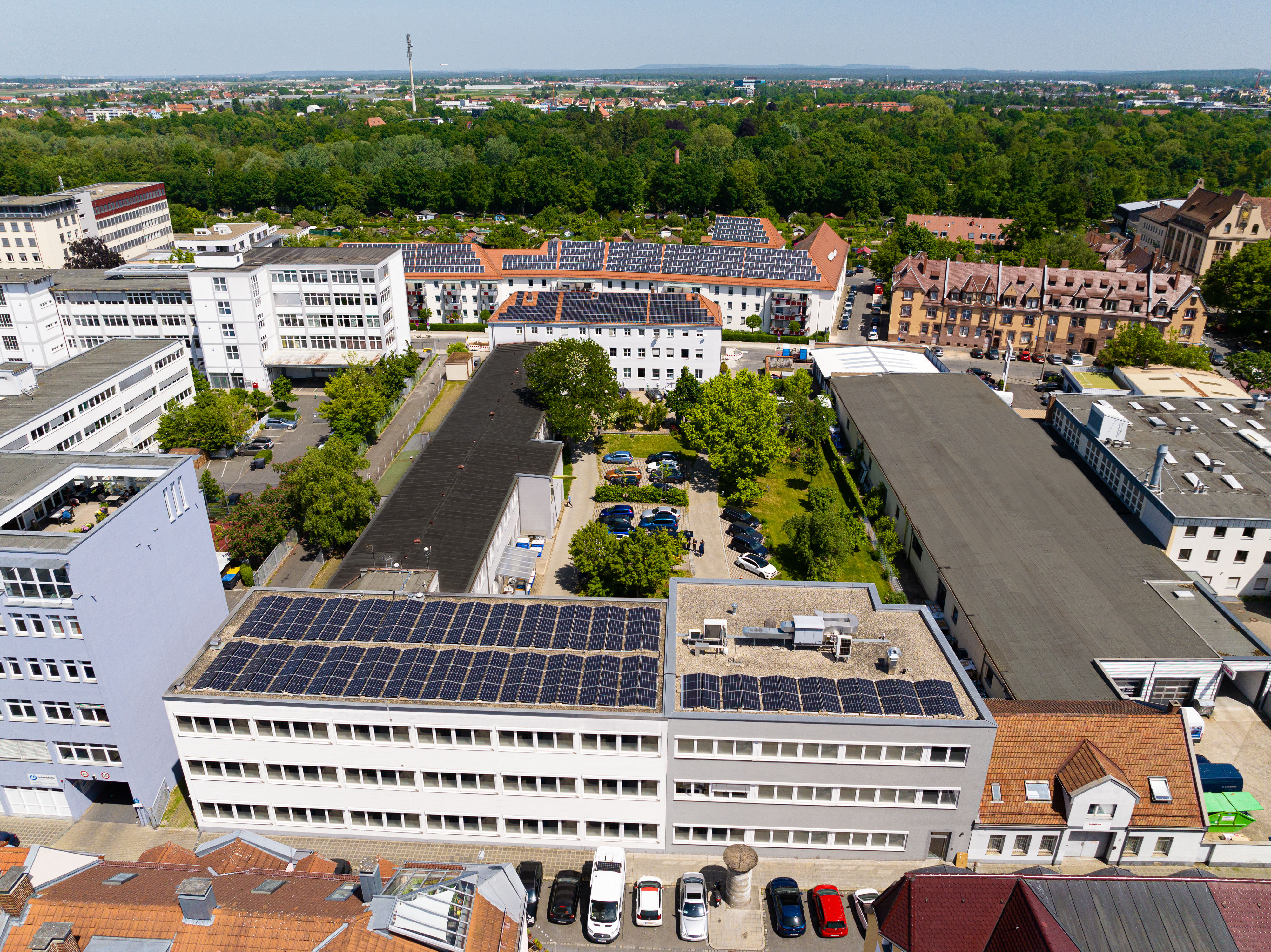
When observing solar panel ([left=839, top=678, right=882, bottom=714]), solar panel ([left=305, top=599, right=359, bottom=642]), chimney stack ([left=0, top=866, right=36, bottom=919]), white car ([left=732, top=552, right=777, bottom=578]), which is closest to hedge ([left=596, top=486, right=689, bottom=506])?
white car ([left=732, top=552, right=777, bottom=578])

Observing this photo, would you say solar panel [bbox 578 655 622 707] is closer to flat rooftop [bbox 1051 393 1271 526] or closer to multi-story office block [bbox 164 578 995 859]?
multi-story office block [bbox 164 578 995 859]

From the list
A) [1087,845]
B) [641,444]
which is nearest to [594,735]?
[1087,845]

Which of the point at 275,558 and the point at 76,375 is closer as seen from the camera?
the point at 275,558

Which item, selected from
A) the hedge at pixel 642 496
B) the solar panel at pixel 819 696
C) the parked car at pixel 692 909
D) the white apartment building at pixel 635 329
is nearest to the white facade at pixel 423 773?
the parked car at pixel 692 909

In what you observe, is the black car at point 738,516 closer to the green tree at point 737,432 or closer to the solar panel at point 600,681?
the green tree at point 737,432

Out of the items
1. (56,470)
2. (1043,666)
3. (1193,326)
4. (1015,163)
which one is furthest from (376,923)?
A: (1015,163)

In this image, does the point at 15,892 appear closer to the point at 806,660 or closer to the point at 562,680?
the point at 562,680

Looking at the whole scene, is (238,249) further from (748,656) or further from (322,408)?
(748,656)
